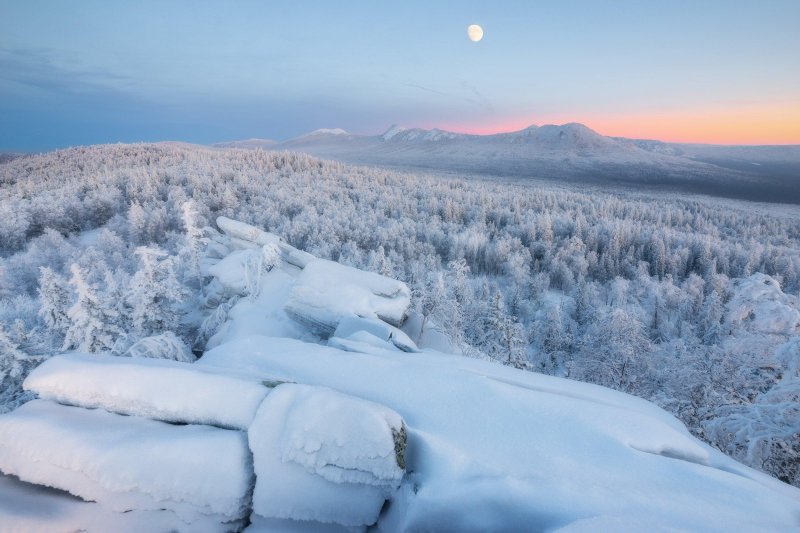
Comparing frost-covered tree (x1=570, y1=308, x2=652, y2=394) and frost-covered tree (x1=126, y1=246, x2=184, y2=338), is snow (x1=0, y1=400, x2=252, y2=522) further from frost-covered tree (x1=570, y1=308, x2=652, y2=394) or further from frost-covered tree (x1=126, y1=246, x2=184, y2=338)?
frost-covered tree (x1=570, y1=308, x2=652, y2=394)

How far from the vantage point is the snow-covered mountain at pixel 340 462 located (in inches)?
170

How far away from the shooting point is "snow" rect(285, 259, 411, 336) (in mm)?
11844

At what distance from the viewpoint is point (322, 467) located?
4664mm

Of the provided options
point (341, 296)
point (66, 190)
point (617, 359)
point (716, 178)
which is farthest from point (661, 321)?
point (716, 178)

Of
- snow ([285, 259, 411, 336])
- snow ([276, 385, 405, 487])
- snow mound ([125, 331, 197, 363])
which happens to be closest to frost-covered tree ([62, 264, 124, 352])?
snow mound ([125, 331, 197, 363])

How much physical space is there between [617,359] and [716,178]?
174 metres

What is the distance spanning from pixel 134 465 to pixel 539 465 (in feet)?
16.6

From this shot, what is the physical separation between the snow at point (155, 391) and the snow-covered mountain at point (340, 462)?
2 cm

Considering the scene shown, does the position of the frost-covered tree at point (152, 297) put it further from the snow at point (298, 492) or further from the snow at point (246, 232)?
the snow at point (298, 492)

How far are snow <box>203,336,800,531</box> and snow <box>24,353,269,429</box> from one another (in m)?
1.07

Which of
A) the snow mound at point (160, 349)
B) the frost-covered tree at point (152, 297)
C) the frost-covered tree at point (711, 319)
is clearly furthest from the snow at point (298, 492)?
the frost-covered tree at point (711, 319)

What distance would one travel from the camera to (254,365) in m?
7.84

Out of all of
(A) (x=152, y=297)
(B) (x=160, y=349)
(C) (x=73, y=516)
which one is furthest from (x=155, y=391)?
(A) (x=152, y=297)

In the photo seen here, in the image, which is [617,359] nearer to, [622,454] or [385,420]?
[622,454]
